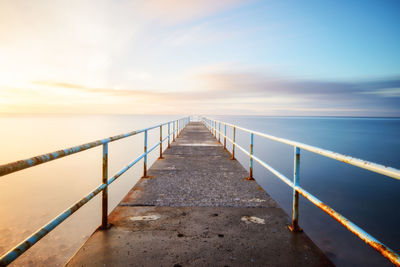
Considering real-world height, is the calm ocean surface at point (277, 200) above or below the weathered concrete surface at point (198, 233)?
below

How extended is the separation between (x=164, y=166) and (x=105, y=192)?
3.04m

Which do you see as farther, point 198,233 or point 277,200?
point 277,200

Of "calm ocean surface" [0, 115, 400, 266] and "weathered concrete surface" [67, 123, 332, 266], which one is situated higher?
"weathered concrete surface" [67, 123, 332, 266]

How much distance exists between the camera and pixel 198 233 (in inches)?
91.0

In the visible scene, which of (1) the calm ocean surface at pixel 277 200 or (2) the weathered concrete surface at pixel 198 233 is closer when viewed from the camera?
(2) the weathered concrete surface at pixel 198 233

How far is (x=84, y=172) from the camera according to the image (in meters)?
16.8

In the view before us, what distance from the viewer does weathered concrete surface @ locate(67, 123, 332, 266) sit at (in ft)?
6.22

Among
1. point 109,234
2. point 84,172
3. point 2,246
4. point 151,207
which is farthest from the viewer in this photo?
point 84,172

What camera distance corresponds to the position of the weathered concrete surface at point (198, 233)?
6.22 ft

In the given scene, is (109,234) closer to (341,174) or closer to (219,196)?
(219,196)

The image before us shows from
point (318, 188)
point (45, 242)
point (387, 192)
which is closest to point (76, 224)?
point (45, 242)

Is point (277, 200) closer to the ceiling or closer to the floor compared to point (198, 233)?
closer to the floor

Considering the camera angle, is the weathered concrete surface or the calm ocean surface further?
the calm ocean surface

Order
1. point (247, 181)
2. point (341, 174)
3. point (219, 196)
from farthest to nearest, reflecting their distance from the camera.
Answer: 1. point (341, 174)
2. point (247, 181)
3. point (219, 196)
